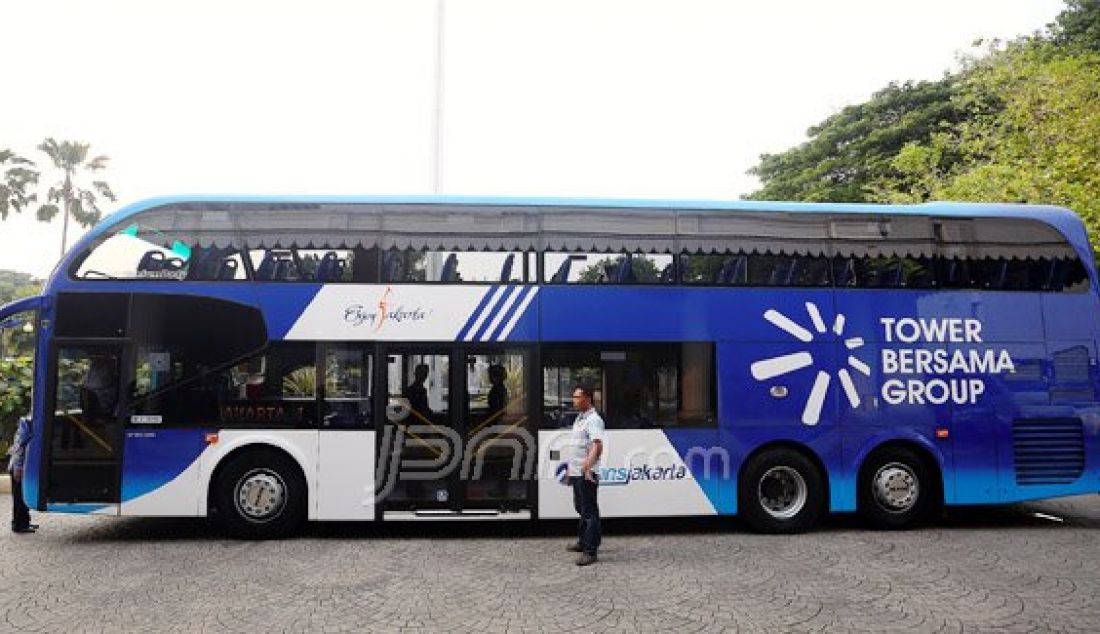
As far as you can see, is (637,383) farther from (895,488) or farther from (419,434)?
(895,488)

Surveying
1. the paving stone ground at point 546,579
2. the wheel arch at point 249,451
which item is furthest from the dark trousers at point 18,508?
the wheel arch at point 249,451

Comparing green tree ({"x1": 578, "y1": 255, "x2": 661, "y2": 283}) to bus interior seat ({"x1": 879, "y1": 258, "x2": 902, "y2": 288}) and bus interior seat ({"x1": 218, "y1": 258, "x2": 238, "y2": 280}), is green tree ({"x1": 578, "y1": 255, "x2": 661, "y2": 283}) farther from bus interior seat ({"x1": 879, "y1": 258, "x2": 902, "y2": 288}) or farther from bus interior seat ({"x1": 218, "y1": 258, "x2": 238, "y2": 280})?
bus interior seat ({"x1": 218, "y1": 258, "x2": 238, "y2": 280})

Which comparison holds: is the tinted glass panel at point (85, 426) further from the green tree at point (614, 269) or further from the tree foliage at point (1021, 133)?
the tree foliage at point (1021, 133)

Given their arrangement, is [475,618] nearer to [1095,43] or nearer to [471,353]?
[471,353]

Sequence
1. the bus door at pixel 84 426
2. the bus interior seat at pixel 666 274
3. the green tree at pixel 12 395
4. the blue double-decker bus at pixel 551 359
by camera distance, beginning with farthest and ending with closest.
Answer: the green tree at pixel 12 395 < the bus interior seat at pixel 666 274 < the blue double-decker bus at pixel 551 359 < the bus door at pixel 84 426

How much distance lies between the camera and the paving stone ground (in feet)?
17.6

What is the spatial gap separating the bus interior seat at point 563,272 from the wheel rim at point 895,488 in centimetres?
443

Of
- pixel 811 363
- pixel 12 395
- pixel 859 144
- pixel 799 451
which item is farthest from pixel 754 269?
pixel 859 144

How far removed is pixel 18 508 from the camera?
27.0ft

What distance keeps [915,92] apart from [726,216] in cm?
3276

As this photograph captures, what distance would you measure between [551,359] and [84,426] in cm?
519

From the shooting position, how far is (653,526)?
29.3ft

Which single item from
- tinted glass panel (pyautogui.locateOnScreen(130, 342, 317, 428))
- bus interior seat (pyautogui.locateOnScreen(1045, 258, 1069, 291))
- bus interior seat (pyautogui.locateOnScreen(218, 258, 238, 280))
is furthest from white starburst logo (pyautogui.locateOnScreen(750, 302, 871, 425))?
bus interior seat (pyautogui.locateOnScreen(218, 258, 238, 280))

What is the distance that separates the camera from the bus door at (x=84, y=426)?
7789 millimetres
